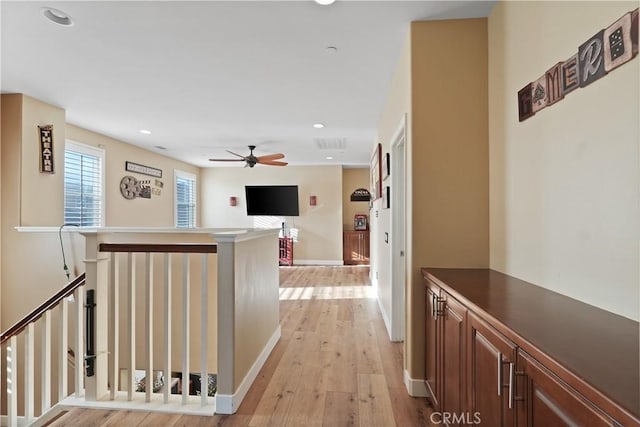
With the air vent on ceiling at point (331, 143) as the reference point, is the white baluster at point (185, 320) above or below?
below

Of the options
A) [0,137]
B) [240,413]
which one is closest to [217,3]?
[240,413]

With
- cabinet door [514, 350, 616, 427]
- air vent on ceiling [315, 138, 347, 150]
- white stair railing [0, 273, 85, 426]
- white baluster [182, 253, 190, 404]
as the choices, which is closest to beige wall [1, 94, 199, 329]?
white stair railing [0, 273, 85, 426]

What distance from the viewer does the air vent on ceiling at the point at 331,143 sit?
549 centimetres

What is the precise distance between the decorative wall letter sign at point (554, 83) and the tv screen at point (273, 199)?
670 centimetres

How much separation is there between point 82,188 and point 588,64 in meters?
5.84

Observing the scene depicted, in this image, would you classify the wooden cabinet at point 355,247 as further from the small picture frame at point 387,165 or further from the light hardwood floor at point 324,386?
the small picture frame at point 387,165

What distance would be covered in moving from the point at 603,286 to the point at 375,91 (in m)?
2.75

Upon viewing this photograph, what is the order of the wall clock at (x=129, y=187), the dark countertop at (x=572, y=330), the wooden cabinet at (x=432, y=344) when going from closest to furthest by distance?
the dark countertop at (x=572, y=330)
the wooden cabinet at (x=432, y=344)
the wall clock at (x=129, y=187)

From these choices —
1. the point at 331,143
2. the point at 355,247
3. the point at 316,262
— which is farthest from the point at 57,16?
the point at 355,247

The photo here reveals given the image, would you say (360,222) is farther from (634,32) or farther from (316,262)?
(634,32)

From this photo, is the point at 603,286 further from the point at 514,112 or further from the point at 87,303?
the point at 87,303

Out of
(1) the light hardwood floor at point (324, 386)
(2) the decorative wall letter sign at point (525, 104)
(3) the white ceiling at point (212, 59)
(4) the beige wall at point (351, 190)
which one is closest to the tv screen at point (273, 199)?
(4) the beige wall at point (351, 190)

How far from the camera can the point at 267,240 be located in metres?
3.04

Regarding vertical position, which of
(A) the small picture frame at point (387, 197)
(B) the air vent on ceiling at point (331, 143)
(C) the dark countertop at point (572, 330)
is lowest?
(C) the dark countertop at point (572, 330)
